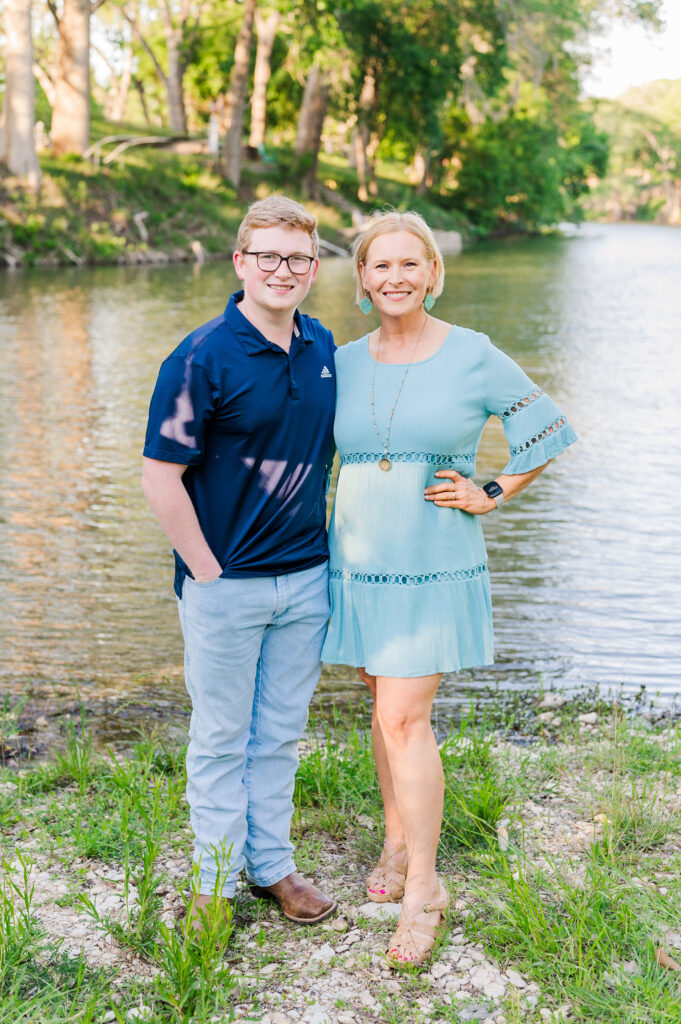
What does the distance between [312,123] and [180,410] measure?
3904 centimetres

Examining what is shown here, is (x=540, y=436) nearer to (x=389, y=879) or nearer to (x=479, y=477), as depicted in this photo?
(x=389, y=879)

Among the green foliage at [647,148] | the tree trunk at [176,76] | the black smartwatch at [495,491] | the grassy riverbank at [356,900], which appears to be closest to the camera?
the grassy riverbank at [356,900]

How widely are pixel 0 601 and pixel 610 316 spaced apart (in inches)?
671

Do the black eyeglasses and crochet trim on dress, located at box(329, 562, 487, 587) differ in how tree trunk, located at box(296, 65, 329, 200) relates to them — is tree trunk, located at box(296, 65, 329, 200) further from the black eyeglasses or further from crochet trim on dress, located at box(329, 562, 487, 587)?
crochet trim on dress, located at box(329, 562, 487, 587)

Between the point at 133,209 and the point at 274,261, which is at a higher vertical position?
the point at 274,261

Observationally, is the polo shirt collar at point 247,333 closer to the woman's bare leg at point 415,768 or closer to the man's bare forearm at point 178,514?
the man's bare forearm at point 178,514

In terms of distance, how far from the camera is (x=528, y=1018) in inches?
111

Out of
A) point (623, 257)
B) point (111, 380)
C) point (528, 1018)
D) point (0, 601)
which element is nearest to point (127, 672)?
point (0, 601)

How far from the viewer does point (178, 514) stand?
3121mm

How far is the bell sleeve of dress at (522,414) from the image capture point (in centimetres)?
335

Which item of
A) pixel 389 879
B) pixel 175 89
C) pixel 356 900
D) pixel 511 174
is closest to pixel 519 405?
pixel 389 879

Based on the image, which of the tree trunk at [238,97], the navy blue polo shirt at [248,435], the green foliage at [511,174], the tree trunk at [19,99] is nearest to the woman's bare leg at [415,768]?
the navy blue polo shirt at [248,435]

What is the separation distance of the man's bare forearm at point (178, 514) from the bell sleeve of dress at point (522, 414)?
98 cm

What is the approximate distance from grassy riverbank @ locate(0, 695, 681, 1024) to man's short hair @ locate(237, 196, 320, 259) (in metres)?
1.86
